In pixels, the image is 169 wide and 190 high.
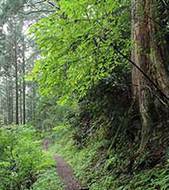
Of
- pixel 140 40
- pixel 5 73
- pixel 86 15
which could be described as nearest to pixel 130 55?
pixel 140 40

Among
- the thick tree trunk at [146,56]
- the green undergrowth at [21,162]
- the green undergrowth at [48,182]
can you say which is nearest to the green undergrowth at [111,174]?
the green undergrowth at [48,182]

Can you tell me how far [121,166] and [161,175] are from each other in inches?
91.0

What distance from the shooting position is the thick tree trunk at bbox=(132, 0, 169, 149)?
8.03 m

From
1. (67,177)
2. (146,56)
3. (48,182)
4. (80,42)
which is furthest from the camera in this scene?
(67,177)

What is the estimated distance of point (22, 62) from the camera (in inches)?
1458

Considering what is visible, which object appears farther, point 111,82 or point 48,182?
point 48,182

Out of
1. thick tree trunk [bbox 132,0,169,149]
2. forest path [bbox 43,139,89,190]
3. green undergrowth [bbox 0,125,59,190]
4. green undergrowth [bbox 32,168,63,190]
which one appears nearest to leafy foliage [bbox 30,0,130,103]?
thick tree trunk [bbox 132,0,169,149]

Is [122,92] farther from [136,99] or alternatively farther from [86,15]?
[86,15]

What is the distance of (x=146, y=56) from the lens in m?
8.34

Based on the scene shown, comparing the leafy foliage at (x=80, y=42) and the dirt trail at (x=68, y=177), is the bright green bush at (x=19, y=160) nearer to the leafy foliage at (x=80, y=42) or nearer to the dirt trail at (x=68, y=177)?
the dirt trail at (x=68, y=177)

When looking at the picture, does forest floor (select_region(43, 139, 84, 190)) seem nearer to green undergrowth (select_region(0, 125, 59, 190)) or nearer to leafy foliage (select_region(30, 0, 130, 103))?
green undergrowth (select_region(0, 125, 59, 190))

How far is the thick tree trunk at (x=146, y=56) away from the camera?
8.03 m

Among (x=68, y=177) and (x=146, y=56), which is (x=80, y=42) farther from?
(x=68, y=177)

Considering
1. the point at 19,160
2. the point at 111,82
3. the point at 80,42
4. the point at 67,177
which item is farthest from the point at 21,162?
the point at 80,42
